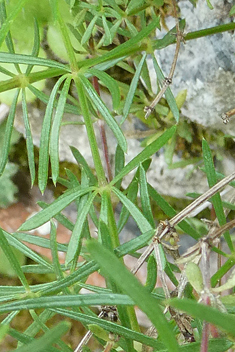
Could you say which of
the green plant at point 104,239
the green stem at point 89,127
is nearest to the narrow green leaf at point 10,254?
the green plant at point 104,239

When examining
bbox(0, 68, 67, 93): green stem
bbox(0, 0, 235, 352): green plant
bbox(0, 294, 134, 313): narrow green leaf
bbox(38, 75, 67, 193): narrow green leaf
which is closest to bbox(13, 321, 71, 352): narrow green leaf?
bbox(0, 0, 235, 352): green plant

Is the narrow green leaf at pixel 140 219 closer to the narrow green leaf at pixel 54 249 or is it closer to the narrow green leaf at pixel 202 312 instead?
the narrow green leaf at pixel 54 249

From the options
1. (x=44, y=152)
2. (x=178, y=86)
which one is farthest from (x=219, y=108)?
(x=44, y=152)

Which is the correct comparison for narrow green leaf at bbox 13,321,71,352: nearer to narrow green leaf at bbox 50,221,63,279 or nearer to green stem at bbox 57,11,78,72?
narrow green leaf at bbox 50,221,63,279

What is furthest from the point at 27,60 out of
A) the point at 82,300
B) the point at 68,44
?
the point at 82,300

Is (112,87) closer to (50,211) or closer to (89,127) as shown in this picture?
(89,127)

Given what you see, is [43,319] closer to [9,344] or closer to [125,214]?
[125,214]
